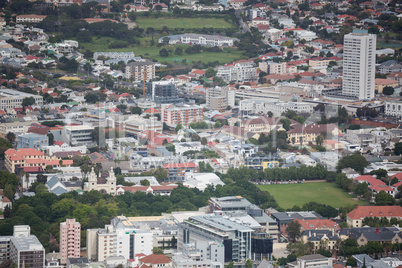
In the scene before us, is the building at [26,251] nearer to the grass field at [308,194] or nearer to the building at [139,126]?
the grass field at [308,194]

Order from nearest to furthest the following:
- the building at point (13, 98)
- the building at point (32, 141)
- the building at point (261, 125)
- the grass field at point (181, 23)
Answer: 1. the building at point (32, 141)
2. the building at point (261, 125)
3. the building at point (13, 98)
4. the grass field at point (181, 23)

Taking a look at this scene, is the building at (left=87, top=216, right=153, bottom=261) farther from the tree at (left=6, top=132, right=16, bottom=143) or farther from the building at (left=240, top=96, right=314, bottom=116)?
the building at (left=240, top=96, right=314, bottom=116)

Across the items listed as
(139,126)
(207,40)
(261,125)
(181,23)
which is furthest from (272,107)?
(181,23)

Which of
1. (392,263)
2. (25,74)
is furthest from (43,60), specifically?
(392,263)

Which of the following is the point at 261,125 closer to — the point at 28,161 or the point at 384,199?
the point at 384,199

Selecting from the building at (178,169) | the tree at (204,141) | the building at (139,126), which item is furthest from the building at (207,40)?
the building at (178,169)

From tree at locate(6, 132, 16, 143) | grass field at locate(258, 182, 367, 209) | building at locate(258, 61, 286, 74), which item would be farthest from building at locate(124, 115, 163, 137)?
building at locate(258, 61, 286, 74)
